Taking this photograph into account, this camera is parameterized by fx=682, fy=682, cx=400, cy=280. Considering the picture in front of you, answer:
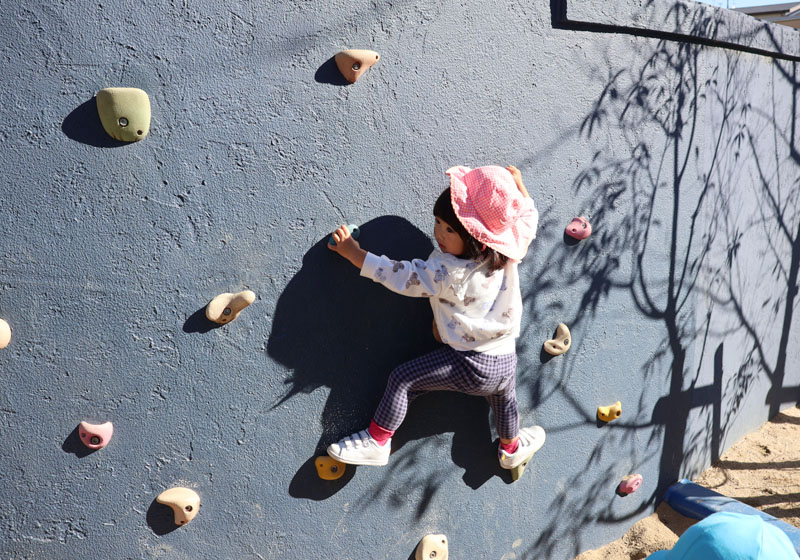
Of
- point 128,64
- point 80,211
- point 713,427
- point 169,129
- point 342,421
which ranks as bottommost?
point 713,427

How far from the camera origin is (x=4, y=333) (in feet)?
6.97

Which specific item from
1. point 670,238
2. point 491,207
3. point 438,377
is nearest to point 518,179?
point 491,207

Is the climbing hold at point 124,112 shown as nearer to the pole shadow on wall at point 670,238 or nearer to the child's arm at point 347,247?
the child's arm at point 347,247

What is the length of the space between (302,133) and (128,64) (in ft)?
2.02

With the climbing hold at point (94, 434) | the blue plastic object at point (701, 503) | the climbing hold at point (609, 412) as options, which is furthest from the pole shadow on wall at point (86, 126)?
the blue plastic object at point (701, 503)

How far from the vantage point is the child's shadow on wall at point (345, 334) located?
257 cm

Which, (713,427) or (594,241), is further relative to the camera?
(713,427)

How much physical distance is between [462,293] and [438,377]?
1.23ft

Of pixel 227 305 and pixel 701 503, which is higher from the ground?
pixel 227 305

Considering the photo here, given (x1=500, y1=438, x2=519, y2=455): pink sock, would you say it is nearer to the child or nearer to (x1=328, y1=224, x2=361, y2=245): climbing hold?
the child

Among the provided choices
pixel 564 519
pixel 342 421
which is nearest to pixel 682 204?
pixel 564 519

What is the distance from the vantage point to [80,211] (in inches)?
86.3

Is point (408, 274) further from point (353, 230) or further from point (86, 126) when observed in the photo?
point (86, 126)

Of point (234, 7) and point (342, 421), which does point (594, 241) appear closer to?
point (342, 421)
